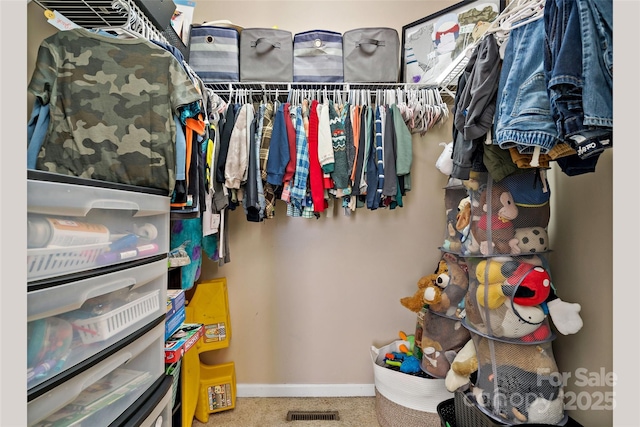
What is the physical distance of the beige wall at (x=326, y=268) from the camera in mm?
2064

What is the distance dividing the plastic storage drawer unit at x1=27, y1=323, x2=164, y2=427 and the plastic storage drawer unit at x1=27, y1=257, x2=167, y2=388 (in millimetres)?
42

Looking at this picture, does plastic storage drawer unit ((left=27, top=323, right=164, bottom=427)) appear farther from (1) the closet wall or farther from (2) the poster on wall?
(2) the poster on wall

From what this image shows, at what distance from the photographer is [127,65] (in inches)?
41.4

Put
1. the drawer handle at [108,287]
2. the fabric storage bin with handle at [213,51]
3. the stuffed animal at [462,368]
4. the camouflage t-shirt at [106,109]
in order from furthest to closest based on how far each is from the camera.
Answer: the fabric storage bin with handle at [213,51] → the stuffed animal at [462,368] → the camouflage t-shirt at [106,109] → the drawer handle at [108,287]

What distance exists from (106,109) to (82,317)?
0.66 metres

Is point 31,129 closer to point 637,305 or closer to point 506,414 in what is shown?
point 637,305

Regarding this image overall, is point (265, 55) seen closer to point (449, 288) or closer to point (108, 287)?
point (108, 287)

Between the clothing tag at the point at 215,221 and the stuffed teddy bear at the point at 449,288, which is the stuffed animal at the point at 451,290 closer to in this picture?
the stuffed teddy bear at the point at 449,288

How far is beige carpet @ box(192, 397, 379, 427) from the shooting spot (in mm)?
1795

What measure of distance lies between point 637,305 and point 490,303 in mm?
644

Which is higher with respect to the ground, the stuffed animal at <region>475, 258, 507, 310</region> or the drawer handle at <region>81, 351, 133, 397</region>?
the stuffed animal at <region>475, 258, 507, 310</region>

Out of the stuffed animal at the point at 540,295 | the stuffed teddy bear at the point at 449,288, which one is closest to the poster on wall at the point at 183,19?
the stuffed teddy bear at the point at 449,288

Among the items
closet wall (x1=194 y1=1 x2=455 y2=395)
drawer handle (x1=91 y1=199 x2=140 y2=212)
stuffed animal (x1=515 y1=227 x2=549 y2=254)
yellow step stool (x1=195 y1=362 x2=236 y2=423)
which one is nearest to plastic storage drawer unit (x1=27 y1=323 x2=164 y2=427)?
drawer handle (x1=91 y1=199 x2=140 y2=212)

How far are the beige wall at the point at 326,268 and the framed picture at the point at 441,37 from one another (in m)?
0.23
